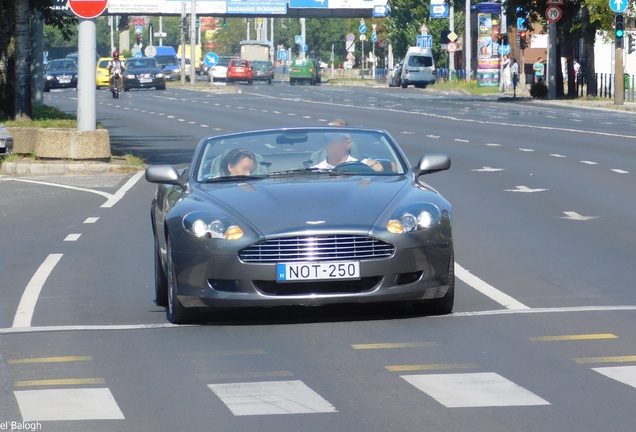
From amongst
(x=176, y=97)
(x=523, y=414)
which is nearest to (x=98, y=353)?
(x=523, y=414)

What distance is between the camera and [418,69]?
300ft

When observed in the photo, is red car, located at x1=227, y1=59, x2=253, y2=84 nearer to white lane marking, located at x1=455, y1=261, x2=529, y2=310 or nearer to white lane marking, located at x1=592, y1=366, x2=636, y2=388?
white lane marking, located at x1=455, y1=261, x2=529, y2=310

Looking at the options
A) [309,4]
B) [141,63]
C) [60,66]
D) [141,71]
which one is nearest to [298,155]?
[141,71]

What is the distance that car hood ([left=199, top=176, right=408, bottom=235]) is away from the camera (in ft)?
31.7

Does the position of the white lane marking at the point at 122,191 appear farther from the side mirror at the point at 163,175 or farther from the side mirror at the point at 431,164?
the side mirror at the point at 431,164

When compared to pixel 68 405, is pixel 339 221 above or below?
above

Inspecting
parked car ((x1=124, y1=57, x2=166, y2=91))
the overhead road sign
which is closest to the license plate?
parked car ((x1=124, y1=57, x2=166, y2=91))

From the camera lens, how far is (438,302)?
10.2 metres

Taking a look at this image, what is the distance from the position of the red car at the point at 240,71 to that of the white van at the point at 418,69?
13.9 m

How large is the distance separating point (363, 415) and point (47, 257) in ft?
24.6

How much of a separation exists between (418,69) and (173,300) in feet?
269

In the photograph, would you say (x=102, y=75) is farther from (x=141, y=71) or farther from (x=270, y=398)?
(x=270, y=398)

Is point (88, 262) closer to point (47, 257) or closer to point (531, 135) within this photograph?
point (47, 257)

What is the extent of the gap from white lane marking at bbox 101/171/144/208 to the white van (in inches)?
2664
